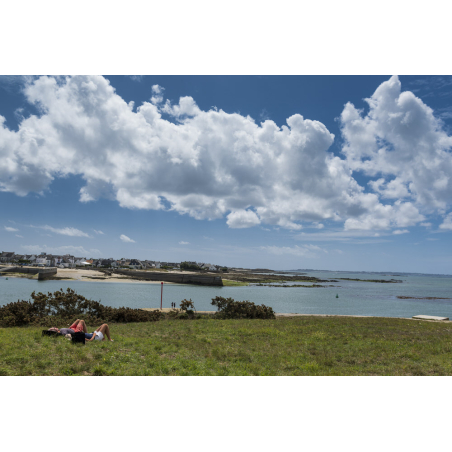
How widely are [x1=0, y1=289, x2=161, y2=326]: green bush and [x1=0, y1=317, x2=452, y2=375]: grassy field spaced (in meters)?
7.64

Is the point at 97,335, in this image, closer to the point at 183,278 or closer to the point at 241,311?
the point at 241,311

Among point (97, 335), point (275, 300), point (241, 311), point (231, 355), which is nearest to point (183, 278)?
point (275, 300)

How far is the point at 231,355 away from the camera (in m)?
10.1

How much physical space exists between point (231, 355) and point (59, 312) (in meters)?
14.9

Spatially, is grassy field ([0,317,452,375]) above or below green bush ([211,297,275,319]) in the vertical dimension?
above

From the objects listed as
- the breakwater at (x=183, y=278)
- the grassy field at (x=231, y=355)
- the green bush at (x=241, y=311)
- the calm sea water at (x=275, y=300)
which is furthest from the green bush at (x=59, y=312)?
the breakwater at (x=183, y=278)

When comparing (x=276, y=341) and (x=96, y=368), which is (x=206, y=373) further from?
(x=276, y=341)

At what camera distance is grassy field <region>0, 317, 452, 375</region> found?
8094mm

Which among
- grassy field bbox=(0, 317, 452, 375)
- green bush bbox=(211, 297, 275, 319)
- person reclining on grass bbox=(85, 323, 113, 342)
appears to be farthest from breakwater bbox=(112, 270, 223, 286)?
person reclining on grass bbox=(85, 323, 113, 342)

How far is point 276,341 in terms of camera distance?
498 inches

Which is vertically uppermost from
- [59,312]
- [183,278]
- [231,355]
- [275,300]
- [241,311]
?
[231,355]

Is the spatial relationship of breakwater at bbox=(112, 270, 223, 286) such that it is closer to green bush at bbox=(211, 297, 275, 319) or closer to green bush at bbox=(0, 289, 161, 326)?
green bush at bbox=(211, 297, 275, 319)
